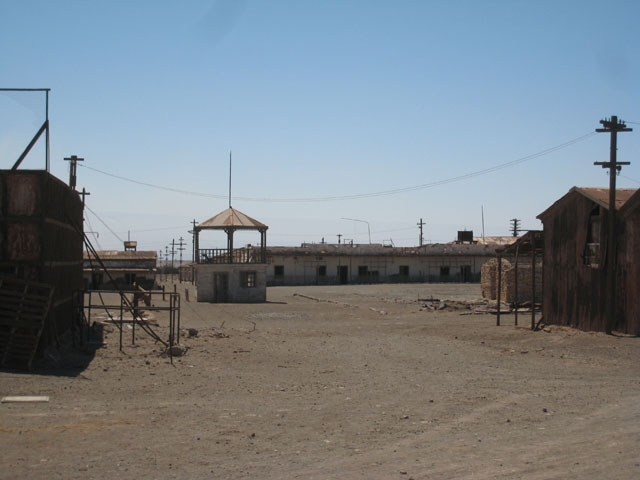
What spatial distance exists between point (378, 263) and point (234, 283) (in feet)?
109

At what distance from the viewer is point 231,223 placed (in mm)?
44094

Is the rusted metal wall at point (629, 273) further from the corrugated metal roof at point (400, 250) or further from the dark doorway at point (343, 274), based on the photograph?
the dark doorway at point (343, 274)

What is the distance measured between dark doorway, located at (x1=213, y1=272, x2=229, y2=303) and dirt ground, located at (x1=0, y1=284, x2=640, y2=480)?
22812mm

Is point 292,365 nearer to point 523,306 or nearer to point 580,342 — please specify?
point 580,342

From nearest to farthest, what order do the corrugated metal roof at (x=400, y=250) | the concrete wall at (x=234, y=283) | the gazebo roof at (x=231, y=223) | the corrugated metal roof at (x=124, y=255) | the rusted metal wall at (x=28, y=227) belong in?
the rusted metal wall at (x=28, y=227)
the concrete wall at (x=234, y=283)
the gazebo roof at (x=231, y=223)
the corrugated metal roof at (x=124, y=255)
the corrugated metal roof at (x=400, y=250)

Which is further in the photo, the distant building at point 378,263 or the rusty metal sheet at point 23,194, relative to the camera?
the distant building at point 378,263

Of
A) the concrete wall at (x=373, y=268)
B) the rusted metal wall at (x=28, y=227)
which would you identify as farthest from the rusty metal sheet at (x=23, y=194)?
the concrete wall at (x=373, y=268)

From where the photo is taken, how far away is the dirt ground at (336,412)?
7453 millimetres

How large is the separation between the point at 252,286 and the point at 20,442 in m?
34.5

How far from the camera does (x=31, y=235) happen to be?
1476 centimetres

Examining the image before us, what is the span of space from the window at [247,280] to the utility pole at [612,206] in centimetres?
2653

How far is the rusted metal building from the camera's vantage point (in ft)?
60.4

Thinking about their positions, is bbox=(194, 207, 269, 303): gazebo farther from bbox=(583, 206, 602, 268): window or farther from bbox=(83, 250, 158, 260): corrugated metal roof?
bbox=(583, 206, 602, 268): window

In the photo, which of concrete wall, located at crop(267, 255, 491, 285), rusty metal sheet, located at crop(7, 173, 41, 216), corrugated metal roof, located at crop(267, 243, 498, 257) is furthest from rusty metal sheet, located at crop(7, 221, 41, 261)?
corrugated metal roof, located at crop(267, 243, 498, 257)
